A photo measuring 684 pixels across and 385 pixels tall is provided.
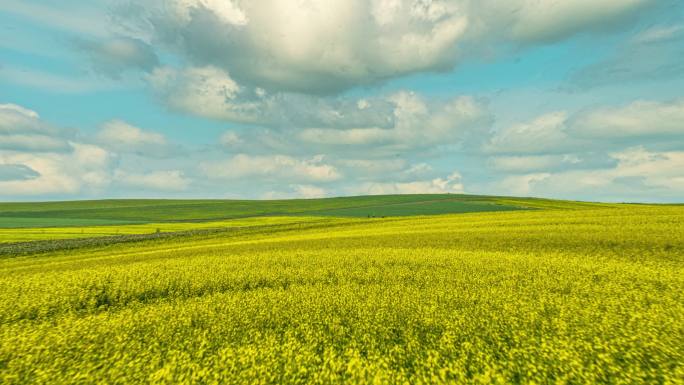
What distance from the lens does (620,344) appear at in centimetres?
698

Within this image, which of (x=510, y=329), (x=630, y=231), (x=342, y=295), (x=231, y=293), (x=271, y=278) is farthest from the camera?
(x=630, y=231)

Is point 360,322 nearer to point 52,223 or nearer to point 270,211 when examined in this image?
point 52,223

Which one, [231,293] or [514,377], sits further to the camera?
[231,293]

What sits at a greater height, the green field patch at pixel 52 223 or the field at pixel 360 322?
the field at pixel 360 322

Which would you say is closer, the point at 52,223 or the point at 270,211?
the point at 52,223

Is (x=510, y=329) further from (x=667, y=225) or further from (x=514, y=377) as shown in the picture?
(x=667, y=225)

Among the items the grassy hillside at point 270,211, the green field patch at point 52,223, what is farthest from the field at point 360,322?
the green field patch at point 52,223

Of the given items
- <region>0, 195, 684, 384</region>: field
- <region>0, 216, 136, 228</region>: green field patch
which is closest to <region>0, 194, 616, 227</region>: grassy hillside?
<region>0, 216, 136, 228</region>: green field patch

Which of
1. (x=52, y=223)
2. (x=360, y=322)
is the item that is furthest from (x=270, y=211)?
(x=360, y=322)

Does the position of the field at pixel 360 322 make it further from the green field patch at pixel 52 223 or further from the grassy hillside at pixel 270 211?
the green field patch at pixel 52 223

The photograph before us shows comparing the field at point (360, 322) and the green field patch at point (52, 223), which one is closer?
the field at point (360, 322)

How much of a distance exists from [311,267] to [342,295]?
→ 187 inches

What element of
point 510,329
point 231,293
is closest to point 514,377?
point 510,329

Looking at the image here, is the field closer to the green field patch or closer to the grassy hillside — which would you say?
the grassy hillside
